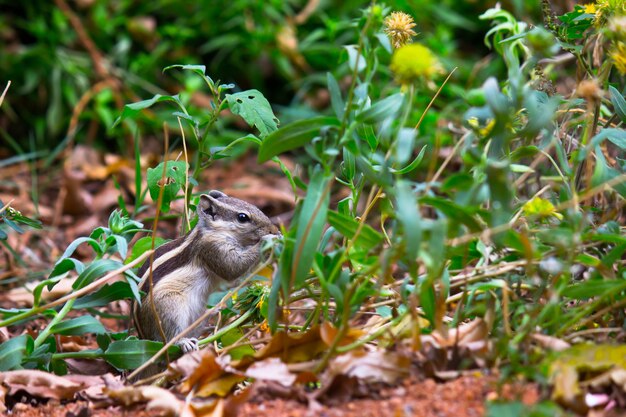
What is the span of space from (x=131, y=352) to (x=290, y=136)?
1193 mm

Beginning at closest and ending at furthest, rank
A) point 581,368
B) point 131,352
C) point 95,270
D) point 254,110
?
point 581,368
point 95,270
point 131,352
point 254,110

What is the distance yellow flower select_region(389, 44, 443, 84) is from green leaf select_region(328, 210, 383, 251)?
2.11ft

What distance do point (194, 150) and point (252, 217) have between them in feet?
9.69

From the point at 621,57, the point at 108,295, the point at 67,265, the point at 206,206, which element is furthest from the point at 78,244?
the point at 621,57

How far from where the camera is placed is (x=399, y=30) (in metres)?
3.29

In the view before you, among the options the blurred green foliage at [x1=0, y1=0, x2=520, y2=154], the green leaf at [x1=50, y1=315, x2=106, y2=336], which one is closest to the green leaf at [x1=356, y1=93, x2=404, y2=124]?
the green leaf at [x1=50, y1=315, x2=106, y2=336]

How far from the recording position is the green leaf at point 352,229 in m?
2.99

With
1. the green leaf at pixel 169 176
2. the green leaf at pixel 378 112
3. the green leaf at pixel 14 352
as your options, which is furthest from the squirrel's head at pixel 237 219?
the green leaf at pixel 378 112

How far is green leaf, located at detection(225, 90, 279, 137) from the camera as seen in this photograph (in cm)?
357

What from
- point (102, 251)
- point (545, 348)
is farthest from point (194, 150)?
point (545, 348)

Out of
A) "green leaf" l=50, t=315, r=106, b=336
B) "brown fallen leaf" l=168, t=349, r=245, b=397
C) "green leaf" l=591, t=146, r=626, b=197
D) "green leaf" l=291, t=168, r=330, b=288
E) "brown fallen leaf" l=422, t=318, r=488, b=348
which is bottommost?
"green leaf" l=50, t=315, r=106, b=336

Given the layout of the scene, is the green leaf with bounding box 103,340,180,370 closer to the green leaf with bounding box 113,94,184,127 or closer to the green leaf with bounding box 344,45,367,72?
the green leaf with bounding box 113,94,184,127

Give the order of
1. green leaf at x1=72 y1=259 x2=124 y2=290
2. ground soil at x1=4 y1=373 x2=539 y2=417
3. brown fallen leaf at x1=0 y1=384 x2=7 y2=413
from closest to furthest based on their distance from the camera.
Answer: ground soil at x1=4 y1=373 x2=539 y2=417, brown fallen leaf at x1=0 y1=384 x2=7 y2=413, green leaf at x1=72 y1=259 x2=124 y2=290

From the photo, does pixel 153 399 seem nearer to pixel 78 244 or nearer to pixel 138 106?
pixel 78 244
